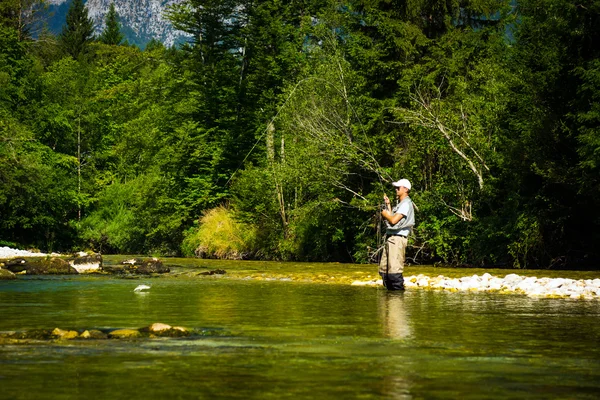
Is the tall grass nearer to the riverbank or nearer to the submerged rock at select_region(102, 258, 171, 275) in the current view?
the submerged rock at select_region(102, 258, 171, 275)

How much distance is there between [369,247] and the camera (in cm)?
2966

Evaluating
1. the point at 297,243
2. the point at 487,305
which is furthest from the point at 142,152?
the point at 487,305

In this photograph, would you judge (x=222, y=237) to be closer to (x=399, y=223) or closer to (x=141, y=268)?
(x=141, y=268)

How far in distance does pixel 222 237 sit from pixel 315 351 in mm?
31076

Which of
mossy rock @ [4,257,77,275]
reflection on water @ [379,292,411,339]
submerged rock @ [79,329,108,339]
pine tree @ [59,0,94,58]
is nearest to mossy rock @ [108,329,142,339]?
submerged rock @ [79,329,108,339]

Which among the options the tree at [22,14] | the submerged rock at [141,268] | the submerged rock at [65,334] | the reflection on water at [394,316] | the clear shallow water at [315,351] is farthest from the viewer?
the tree at [22,14]

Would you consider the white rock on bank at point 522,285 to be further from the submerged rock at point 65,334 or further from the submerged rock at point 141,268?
the submerged rock at point 65,334

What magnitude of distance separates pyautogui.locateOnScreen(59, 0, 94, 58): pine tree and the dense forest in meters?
18.5

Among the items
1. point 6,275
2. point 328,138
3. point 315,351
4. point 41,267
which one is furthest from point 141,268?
point 315,351

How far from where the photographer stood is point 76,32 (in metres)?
80.2

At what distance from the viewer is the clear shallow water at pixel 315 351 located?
18.9 feet

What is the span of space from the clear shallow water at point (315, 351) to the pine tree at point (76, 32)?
2729 inches

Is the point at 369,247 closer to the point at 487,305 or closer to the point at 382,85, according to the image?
the point at 382,85

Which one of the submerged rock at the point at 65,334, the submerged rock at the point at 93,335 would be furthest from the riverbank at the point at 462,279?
the submerged rock at the point at 65,334
